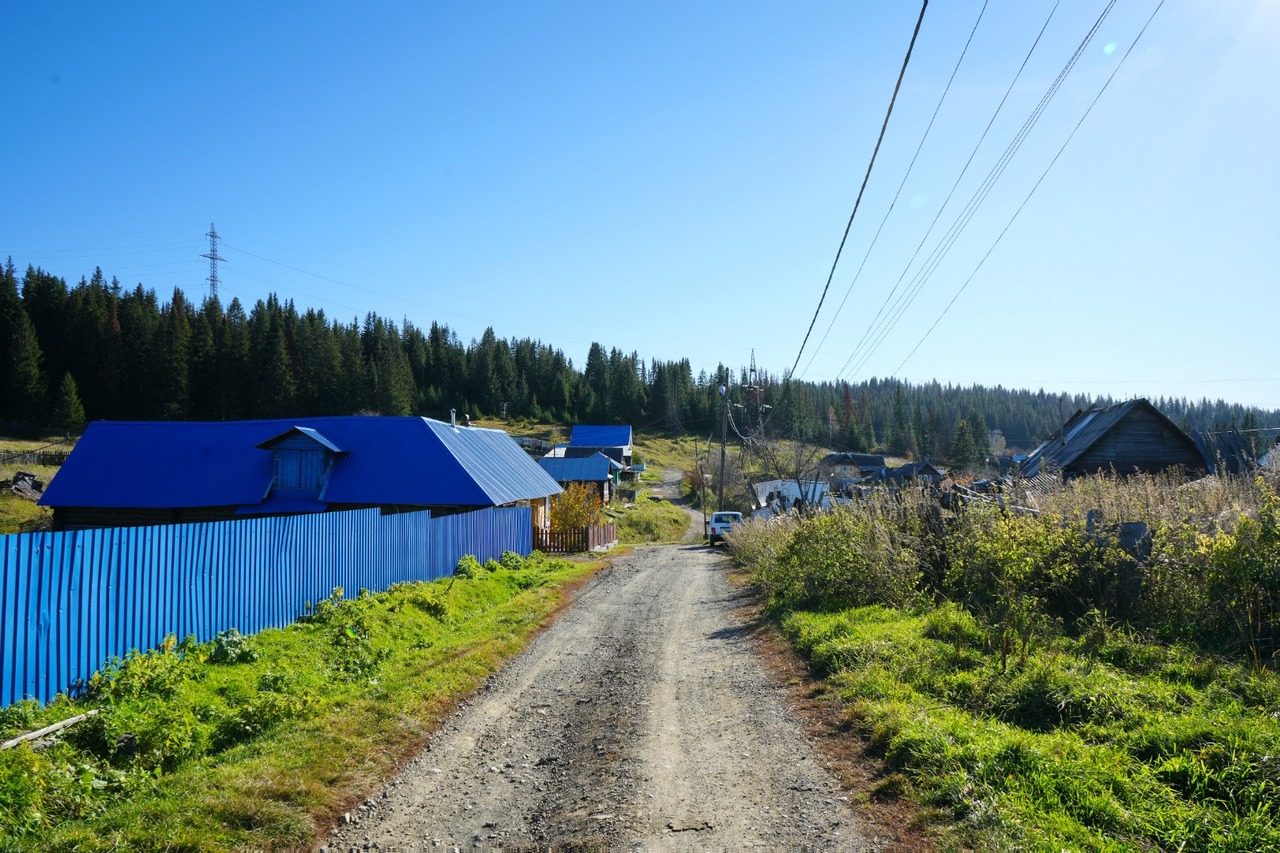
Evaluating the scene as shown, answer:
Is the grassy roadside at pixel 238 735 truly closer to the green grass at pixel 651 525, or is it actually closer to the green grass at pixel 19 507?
the green grass at pixel 19 507

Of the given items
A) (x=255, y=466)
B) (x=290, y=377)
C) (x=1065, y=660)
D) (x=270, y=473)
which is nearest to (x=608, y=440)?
(x=290, y=377)

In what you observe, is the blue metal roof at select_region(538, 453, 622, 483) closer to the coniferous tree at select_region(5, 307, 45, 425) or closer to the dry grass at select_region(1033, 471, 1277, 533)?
the dry grass at select_region(1033, 471, 1277, 533)

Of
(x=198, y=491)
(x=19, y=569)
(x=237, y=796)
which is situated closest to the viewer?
(x=237, y=796)

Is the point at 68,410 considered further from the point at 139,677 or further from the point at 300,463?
the point at 139,677

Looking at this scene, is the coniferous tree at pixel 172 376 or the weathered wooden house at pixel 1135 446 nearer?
the weathered wooden house at pixel 1135 446

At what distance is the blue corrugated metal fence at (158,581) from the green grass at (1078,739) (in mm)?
8033

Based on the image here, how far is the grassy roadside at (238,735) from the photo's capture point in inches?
187

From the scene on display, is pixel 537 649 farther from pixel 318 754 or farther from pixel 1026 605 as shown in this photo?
pixel 1026 605

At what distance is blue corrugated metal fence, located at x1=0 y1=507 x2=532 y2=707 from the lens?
7457 mm

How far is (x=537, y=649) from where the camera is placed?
10.7m

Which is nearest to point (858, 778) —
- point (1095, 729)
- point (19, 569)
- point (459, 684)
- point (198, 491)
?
point (1095, 729)

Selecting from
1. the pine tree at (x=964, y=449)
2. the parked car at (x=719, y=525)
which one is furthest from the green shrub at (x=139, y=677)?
the pine tree at (x=964, y=449)

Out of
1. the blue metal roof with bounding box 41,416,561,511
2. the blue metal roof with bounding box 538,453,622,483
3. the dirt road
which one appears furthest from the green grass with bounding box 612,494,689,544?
the dirt road

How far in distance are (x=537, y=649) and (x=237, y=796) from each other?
231 inches
